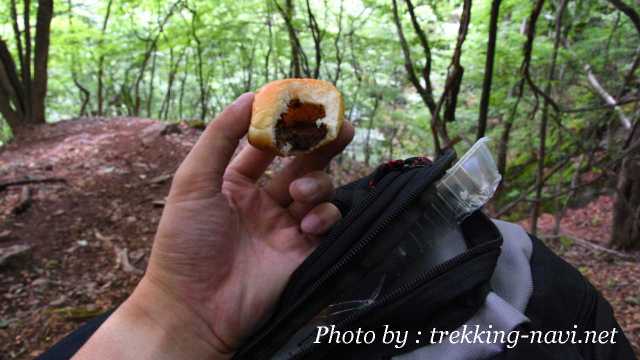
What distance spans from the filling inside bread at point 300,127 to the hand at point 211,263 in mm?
93

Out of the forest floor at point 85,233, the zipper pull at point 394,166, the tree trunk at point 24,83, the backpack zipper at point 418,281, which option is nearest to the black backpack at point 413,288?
the backpack zipper at point 418,281

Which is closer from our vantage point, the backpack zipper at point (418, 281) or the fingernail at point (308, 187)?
the backpack zipper at point (418, 281)

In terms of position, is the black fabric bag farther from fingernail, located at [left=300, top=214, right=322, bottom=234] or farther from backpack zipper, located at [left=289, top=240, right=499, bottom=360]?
fingernail, located at [left=300, top=214, right=322, bottom=234]

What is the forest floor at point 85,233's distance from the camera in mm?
3295

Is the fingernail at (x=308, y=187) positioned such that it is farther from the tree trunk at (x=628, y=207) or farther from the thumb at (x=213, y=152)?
the tree trunk at (x=628, y=207)

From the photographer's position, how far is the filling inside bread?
4.52ft

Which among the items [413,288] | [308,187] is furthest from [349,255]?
[308,187]

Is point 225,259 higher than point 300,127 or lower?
lower

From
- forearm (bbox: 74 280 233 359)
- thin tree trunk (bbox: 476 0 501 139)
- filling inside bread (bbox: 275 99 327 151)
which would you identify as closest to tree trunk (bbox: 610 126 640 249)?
thin tree trunk (bbox: 476 0 501 139)

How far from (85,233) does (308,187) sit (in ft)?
12.2

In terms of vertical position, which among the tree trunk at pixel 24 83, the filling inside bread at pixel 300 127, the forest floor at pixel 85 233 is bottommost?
the forest floor at pixel 85 233

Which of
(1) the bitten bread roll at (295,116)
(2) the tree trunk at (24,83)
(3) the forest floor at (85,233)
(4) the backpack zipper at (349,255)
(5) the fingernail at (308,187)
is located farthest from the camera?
(2) the tree trunk at (24,83)

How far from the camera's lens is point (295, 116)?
141cm

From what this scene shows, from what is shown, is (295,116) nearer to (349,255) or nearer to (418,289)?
(349,255)
